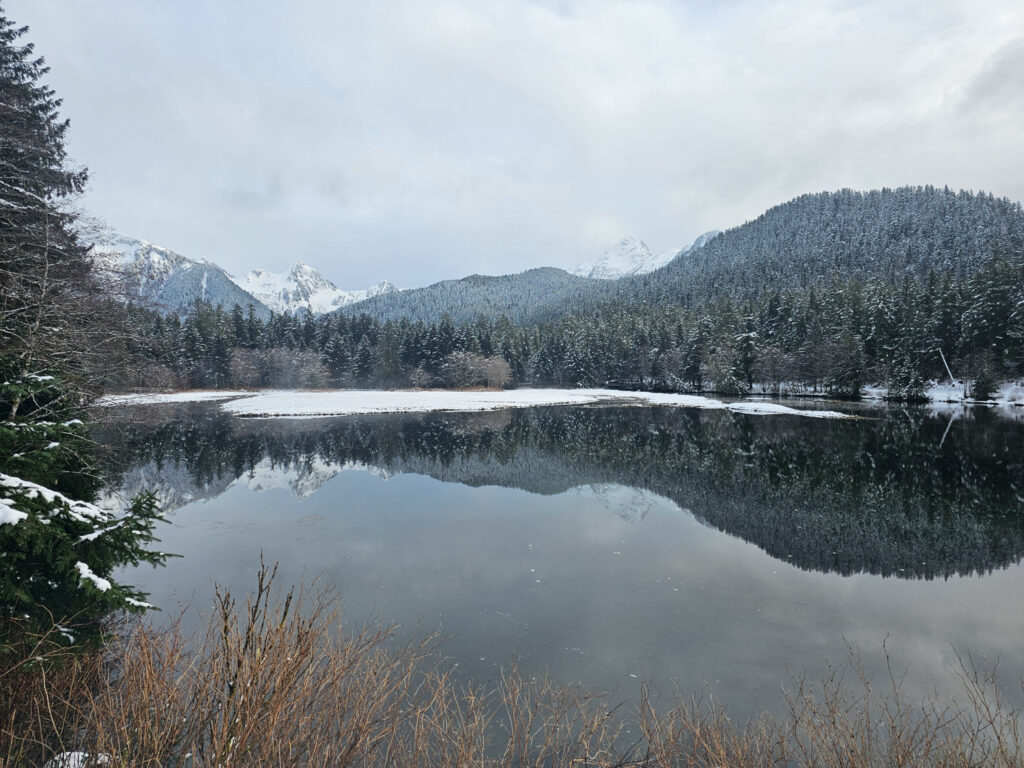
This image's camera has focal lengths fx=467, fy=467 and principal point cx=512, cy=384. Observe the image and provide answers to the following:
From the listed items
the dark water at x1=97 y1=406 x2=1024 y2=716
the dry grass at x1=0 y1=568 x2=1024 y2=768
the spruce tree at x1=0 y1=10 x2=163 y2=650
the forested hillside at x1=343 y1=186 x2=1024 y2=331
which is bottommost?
the dark water at x1=97 y1=406 x2=1024 y2=716

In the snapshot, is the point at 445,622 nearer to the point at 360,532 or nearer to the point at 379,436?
the point at 360,532

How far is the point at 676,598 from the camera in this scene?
375 inches

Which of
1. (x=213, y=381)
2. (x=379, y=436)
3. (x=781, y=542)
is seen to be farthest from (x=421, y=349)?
(x=781, y=542)

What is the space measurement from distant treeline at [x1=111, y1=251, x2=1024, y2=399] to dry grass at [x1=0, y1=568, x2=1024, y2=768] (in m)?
52.2

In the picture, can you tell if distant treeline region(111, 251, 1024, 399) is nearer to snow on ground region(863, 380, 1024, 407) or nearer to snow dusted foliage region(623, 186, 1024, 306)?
snow on ground region(863, 380, 1024, 407)

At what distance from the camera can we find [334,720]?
4.48m

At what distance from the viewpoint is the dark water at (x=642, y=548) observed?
305 inches

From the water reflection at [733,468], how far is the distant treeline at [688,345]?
72.6 ft

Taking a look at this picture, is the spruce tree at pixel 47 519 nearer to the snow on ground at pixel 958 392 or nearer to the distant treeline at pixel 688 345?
the distant treeline at pixel 688 345

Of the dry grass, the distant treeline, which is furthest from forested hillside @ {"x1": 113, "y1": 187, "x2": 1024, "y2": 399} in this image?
the dry grass

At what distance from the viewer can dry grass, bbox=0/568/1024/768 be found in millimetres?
3320

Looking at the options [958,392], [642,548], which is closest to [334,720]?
[642,548]

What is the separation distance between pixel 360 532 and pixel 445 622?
598cm

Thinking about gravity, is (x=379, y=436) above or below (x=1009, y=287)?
below
